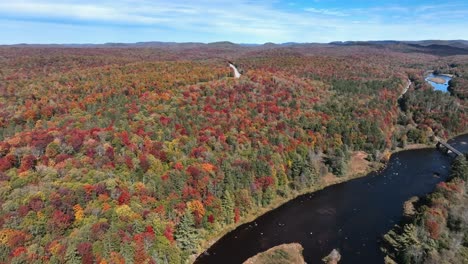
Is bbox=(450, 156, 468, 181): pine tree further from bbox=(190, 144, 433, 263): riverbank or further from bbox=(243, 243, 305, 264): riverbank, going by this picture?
bbox=(243, 243, 305, 264): riverbank

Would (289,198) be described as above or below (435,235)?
below

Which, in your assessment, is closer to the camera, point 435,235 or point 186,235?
point 435,235

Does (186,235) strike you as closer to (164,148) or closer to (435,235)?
(164,148)

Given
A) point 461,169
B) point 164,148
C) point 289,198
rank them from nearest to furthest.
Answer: point 164,148 < point 461,169 < point 289,198

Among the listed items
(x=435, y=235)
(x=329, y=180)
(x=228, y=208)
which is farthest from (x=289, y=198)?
(x=435, y=235)

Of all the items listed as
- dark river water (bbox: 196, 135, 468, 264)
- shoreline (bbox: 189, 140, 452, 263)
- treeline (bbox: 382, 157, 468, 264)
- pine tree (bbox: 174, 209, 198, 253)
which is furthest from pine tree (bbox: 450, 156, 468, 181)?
pine tree (bbox: 174, 209, 198, 253)

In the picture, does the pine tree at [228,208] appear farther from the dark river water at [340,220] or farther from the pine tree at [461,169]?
the pine tree at [461,169]

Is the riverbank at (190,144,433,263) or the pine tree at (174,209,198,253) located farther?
the riverbank at (190,144,433,263)

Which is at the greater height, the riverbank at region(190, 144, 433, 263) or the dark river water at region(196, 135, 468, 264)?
the riverbank at region(190, 144, 433, 263)
